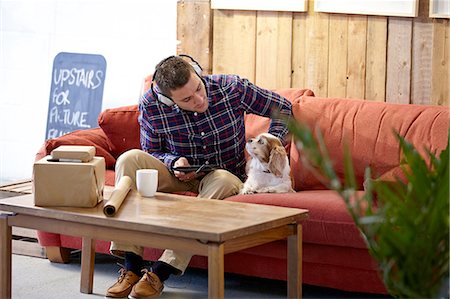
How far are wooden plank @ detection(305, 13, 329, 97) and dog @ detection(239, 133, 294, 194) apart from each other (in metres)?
0.77

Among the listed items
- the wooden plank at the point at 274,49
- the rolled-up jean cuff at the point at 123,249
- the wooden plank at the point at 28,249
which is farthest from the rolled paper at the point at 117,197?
the wooden plank at the point at 274,49

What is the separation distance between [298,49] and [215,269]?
6.35 ft

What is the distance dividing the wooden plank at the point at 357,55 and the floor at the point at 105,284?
1062 millimetres

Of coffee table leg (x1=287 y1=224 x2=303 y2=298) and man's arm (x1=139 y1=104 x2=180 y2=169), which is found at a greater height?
man's arm (x1=139 y1=104 x2=180 y2=169)

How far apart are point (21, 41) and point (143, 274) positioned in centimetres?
235

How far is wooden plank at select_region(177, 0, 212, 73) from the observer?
469 centimetres

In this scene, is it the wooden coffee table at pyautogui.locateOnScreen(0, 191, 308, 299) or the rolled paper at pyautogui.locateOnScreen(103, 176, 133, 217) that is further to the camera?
the rolled paper at pyautogui.locateOnScreen(103, 176, 133, 217)

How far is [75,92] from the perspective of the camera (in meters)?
5.44

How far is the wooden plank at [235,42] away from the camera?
4.62 m

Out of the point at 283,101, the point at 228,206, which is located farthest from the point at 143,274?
the point at 283,101

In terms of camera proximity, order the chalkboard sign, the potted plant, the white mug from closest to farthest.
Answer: the potted plant → the white mug → the chalkboard sign

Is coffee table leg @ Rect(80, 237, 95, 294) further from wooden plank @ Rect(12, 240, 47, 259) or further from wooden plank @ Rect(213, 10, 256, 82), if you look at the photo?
wooden plank @ Rect(213, 10, 256, 82)

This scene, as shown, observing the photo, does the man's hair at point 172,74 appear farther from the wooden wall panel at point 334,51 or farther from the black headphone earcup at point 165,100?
the wooden wall panel at point 334,51

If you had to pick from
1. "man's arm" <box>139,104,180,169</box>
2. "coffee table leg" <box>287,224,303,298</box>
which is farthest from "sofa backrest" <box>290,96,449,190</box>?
"coffee table leg" <box>287,224,303,298</box>
